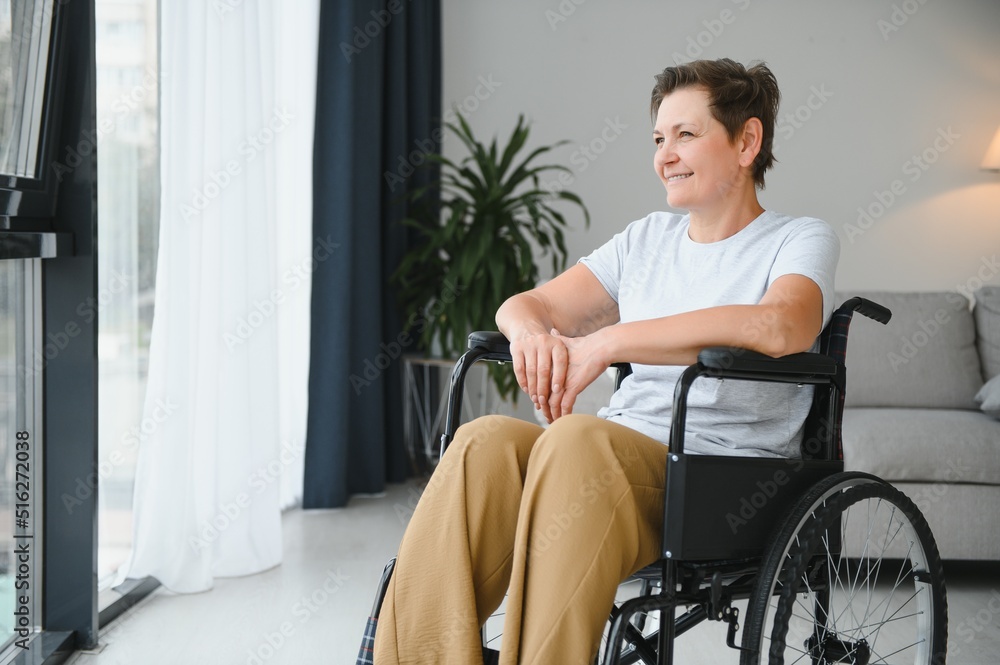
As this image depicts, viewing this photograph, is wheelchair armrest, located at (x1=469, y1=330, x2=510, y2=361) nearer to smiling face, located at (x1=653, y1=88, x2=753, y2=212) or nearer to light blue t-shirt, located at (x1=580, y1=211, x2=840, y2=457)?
light blue t-shirt, located at (x1=580, y1=211, x2=840, y2=457)

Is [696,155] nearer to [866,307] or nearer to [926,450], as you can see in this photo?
[866,307]

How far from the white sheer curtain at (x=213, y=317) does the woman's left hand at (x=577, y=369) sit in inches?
48.1

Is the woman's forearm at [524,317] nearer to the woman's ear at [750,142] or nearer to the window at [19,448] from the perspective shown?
the woman's ear at [750,142]

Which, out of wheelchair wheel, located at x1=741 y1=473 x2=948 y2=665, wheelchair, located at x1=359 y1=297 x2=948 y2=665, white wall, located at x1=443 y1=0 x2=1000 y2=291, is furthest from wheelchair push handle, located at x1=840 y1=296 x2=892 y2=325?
white wall, located at x1=443 y1=0 x2=1000 y2=291

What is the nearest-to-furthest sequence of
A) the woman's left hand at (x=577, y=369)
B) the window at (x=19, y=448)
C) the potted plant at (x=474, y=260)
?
1. the woman's left hand at (x=577, y=369)
2. the window at (x=19, y=448)
3. the potted plant at (x=474, y=260)

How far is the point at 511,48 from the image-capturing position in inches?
170

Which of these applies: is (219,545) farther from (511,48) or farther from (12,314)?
(511,48)

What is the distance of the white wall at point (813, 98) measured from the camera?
4.16 metres

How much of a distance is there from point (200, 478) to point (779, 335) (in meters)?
1.64

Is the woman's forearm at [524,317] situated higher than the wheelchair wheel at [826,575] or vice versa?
the woman's forearm at [524,317]

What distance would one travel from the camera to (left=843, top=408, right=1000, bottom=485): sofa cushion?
98.3 inches

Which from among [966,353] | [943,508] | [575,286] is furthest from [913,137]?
[575,286]

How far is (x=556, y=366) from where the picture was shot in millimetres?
1394

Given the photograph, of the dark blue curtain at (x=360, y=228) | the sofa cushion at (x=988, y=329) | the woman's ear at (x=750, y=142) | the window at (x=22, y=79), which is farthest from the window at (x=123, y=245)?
the sofa cushion at (x=988, y=329)
